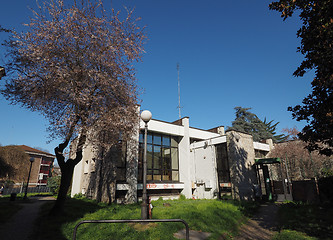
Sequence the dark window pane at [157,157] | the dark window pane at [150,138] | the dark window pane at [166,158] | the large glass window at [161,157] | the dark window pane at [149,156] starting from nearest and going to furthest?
the dark window pane at [149,156] < the large glass window at [161,157] < the dark window pane at [157,157] < the dark window pane at [150,138] < the dark window pane at [166,158]

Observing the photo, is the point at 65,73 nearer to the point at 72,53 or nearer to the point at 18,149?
the point at 72,53

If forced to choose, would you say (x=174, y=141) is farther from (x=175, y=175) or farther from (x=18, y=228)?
(x=18, y=228)

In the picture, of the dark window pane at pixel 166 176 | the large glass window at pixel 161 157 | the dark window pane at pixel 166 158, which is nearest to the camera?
the large glass window at pixel 161 157

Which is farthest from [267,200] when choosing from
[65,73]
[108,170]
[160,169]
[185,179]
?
[65,73]

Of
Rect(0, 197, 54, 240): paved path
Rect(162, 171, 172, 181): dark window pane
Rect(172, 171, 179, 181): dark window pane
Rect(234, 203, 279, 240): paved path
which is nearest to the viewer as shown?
Rect(0, 197, 54, 240): paved path

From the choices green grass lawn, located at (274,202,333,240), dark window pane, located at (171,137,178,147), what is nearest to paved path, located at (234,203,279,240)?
green grass lawn, located at (274,202,333,240)

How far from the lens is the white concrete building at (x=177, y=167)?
16.6 metres

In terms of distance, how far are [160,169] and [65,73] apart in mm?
13876

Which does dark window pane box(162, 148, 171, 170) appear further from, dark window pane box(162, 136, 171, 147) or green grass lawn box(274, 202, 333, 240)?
green grass lawn box(274, 202, 333, 240)

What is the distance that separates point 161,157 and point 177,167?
2.43 meters

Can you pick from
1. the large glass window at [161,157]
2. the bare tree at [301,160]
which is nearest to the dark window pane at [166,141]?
the large glass window at [161,157]

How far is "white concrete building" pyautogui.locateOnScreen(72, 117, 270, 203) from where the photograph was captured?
16609 mm

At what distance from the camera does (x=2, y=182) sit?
119 ft

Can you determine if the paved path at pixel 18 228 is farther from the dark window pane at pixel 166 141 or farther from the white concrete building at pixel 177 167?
the dark window pane at pixel 166 141
